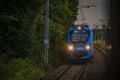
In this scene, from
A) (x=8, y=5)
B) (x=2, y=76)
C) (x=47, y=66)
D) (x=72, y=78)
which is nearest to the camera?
(x=2, y=76)

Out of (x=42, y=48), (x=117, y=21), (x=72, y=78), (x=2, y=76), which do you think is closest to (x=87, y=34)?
(x=42, y=48)

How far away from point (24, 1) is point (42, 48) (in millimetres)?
6062

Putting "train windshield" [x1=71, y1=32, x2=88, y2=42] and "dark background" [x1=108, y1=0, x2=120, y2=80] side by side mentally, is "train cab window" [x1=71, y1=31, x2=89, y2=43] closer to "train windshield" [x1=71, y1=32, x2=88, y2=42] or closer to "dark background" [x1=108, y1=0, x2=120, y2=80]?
"train windshield" [x1=71, y1=32, x2=88, y2=42]

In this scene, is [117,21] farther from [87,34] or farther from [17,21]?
[87,34]

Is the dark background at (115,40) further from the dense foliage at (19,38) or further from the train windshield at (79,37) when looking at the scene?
the train windshield at (79,37)

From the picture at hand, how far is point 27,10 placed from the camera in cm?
1722

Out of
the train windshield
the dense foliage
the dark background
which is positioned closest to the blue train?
the train windshield

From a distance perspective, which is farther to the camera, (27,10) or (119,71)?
(27,10)

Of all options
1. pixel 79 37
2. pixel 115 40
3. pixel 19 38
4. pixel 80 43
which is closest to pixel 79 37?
pixel 79 37

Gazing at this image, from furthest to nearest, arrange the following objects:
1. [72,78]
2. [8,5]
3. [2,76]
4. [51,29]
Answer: [51,29], [72,78], [8,5], [2,76]

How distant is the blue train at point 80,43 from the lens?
79.6 ft

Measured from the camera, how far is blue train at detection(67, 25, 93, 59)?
24266 mm

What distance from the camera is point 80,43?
80.4 ft

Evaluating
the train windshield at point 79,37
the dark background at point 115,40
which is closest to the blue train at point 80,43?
the train windshield at point 79,37
